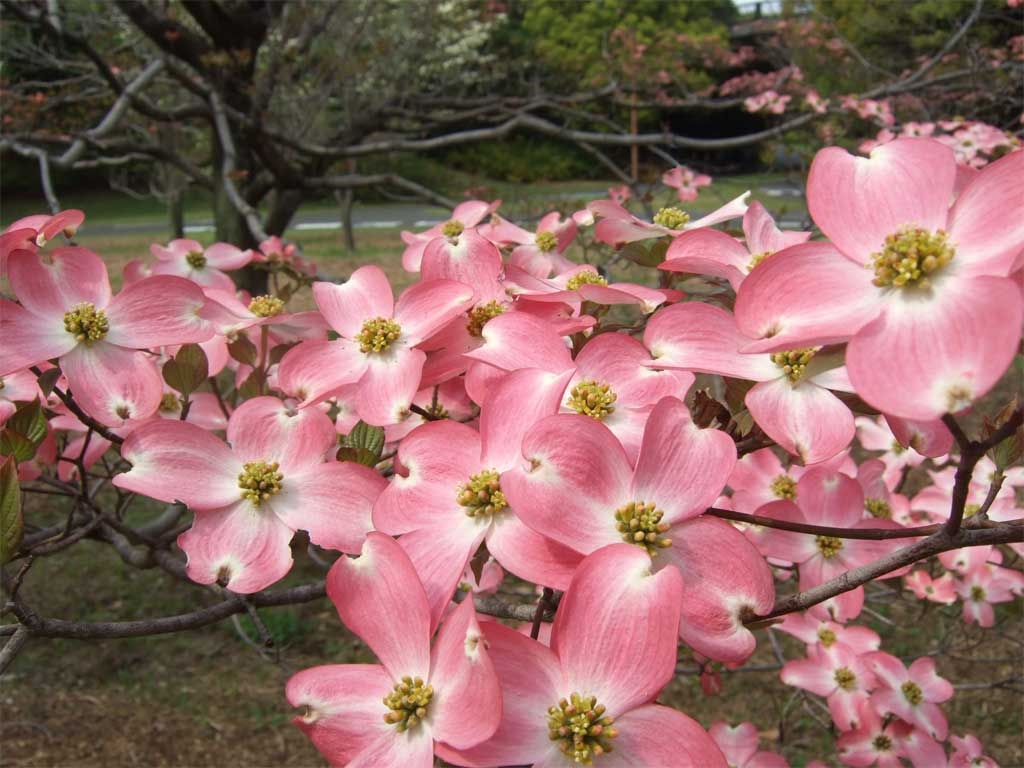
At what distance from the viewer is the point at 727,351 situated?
518 mm

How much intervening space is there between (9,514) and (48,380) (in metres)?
0.16

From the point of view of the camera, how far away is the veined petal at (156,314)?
0.66 metres

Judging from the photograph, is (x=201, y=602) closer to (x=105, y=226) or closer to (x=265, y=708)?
(x=265, y=708)

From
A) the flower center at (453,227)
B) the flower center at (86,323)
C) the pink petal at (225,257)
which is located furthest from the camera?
the pink petal at (225,257)

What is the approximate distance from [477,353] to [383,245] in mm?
7971

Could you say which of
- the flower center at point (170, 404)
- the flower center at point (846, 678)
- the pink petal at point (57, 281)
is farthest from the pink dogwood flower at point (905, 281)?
the flower center at point (846, 678)

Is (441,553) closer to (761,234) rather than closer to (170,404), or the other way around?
(761,234)

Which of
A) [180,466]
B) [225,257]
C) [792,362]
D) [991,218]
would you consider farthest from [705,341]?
[225,257]

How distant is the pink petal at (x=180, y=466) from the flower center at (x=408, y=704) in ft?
0.70

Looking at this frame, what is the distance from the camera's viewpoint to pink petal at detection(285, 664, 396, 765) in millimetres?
445

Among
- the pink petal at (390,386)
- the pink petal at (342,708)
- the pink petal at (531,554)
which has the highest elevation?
the pink petal at (390,386)

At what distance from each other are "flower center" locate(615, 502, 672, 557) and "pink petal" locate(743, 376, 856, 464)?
0.09 metres

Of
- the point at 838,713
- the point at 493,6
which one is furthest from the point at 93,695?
the point at 493,6

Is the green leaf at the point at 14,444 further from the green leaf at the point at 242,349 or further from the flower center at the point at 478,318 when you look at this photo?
the flower center at the point at 478,318
